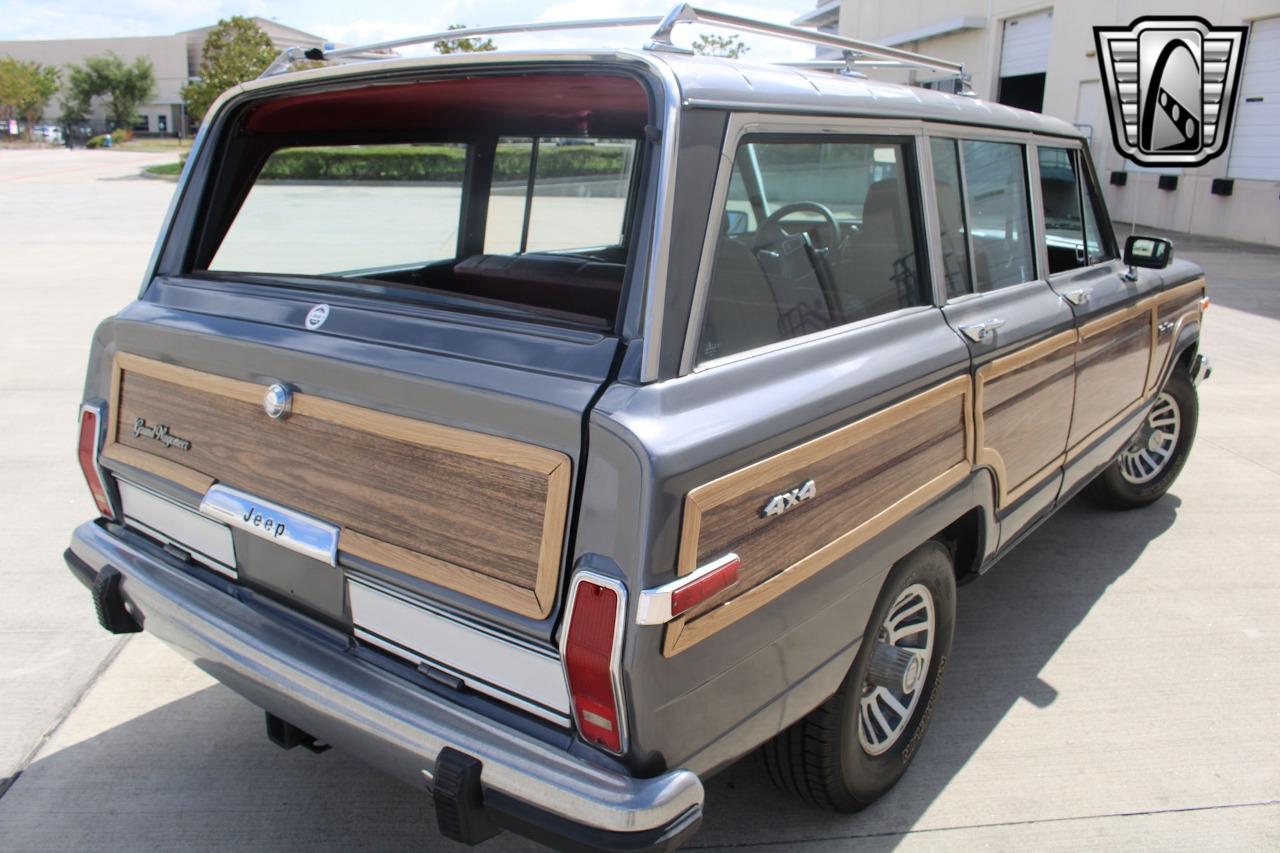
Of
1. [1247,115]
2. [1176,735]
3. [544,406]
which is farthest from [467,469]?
[1247,115]

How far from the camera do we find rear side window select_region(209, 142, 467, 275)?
10.1ft

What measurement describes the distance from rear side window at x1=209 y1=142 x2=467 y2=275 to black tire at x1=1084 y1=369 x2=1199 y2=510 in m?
3.31

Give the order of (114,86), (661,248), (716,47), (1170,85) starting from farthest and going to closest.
Result: 1. (114,86)
2. (1170,85)
3. (716,47)
4. (661,248)

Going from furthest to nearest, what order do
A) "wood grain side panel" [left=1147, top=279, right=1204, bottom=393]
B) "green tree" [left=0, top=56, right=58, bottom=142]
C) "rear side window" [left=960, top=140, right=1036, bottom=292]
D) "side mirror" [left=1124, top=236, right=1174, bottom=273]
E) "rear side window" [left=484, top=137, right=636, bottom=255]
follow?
"green tree" [left=0, top=56, right=58, bottom=142]
"wood grain side panel" [left=1147, top=279, right=1204, bottom=393]
"side mirror" [left=1124, top=236, right=1174, bottom=273]
"rear side window" [left=484, top=137, right=636, bottom=255]
"rear side window" [left=960, top=140, right=1036, bottom=292]

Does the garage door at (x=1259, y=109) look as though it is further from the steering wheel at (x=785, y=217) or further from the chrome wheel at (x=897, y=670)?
the chrome wheel at (x=897, y=670)

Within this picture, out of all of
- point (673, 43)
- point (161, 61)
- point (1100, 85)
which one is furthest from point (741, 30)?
point (161, 61)

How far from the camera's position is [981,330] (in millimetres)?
2840

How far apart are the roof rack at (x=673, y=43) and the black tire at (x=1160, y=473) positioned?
7.55 ft

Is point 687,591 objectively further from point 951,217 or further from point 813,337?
point 951,217

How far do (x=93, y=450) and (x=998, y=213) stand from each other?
279 cm

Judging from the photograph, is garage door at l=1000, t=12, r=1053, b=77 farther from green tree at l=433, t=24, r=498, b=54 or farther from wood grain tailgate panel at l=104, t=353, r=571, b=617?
wood grain tailgate panel at l=104, t=353, r=571, b=617

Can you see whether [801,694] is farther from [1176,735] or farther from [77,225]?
[77,225]

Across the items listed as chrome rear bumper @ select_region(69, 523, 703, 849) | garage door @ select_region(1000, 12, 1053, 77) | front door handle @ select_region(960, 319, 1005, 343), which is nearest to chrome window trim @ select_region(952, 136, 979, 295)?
front door handle @ select_region(960, 319, 1005, 343)

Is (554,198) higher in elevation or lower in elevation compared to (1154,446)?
higher
